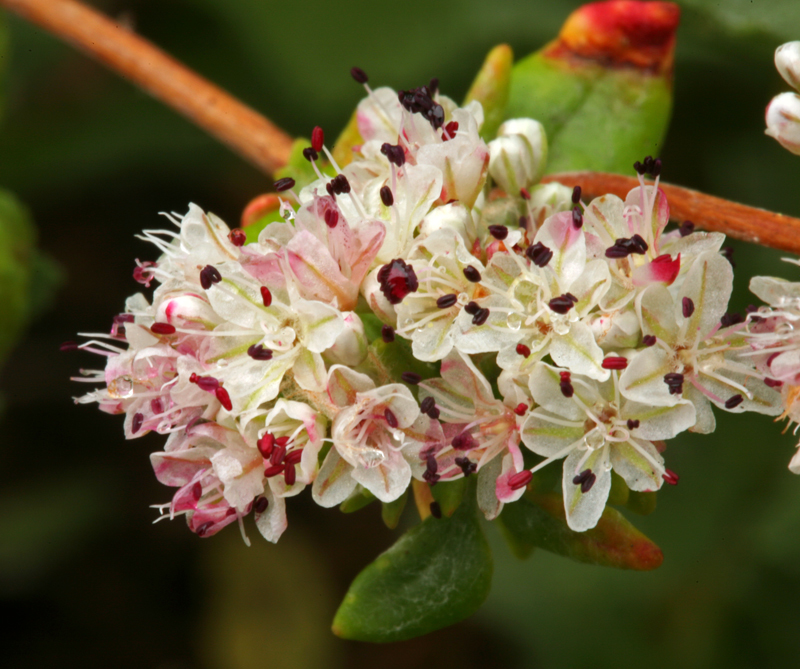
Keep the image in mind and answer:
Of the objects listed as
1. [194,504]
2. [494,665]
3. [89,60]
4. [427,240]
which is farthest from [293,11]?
[494,665]

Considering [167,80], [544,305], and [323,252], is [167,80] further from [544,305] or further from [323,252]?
[544,305]

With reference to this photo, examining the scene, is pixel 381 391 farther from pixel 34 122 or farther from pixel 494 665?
pixel 34 122

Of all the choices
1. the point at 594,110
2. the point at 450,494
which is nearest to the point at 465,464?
the point at 450,494

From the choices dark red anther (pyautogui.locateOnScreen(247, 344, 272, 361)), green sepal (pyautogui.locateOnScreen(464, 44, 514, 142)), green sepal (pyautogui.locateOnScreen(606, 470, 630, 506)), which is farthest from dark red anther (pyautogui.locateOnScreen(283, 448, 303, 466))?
green sepal (pyautogui.locateOnScreen(464, 44, 514, 142))

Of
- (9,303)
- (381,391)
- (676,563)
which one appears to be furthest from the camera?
(676,563)

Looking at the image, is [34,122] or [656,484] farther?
[34,122]

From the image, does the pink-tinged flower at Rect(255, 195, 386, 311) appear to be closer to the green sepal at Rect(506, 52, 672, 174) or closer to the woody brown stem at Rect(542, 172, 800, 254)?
the woody brown stem at Rect(542, 172, 800, 254)

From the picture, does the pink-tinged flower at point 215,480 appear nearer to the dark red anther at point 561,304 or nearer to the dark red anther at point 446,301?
the dark red anther at point 446,301

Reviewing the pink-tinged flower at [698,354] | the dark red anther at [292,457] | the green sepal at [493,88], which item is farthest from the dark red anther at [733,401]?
the green sepal at [493,88]
